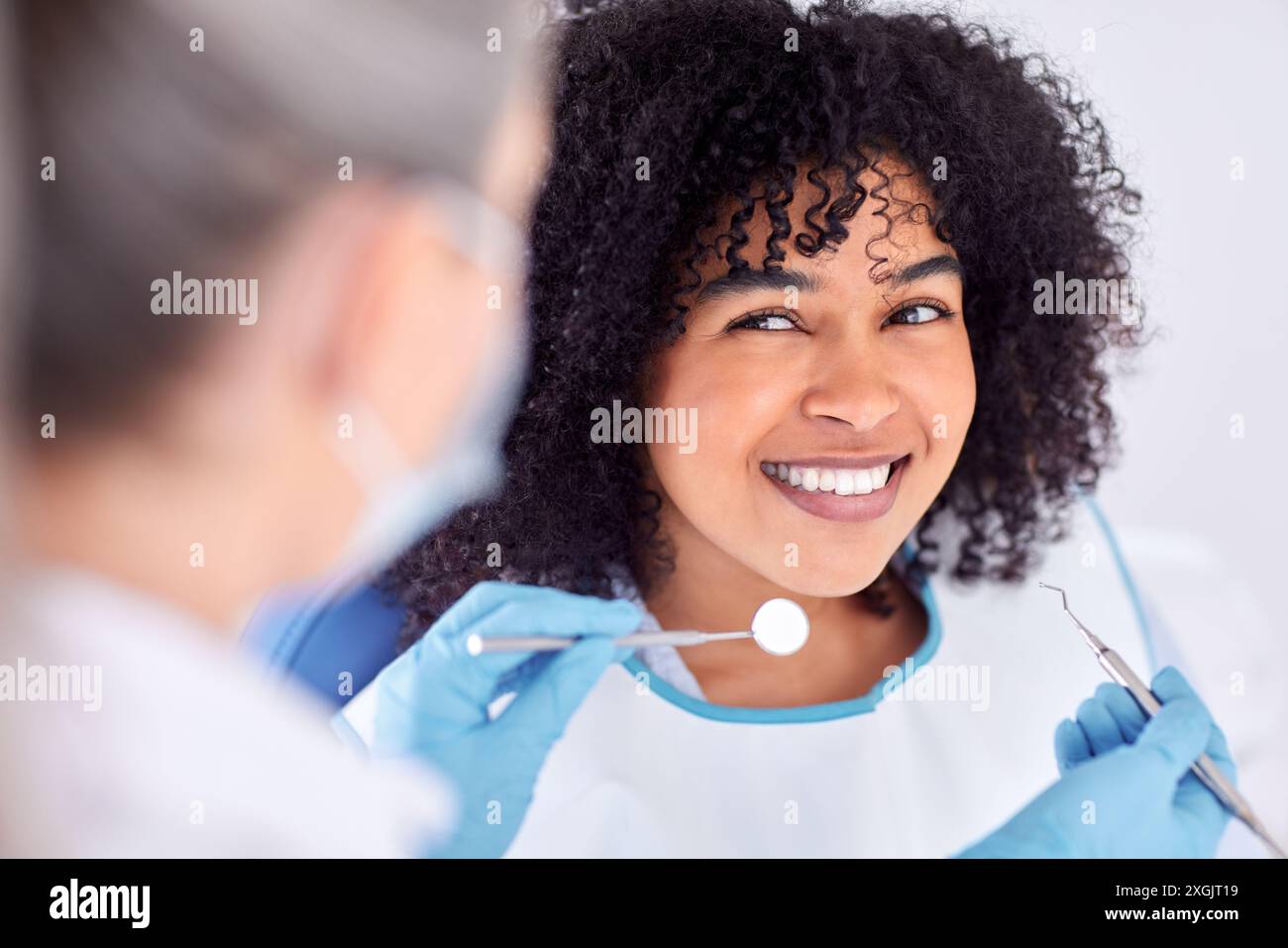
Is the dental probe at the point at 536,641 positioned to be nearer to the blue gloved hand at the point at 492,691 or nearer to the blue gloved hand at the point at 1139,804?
the blue gloved hand at the point at 492,691

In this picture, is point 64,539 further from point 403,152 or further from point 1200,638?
point 1200,638

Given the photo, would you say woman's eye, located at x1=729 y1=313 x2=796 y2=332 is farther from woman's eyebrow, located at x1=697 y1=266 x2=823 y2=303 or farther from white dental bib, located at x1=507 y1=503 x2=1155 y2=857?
white dental bib, located at x1=507 y1=503 x2=1155 y2=857

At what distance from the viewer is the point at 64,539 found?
88 cm

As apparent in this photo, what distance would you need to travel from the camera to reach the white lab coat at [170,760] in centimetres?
86

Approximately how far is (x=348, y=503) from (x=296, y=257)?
0.31m

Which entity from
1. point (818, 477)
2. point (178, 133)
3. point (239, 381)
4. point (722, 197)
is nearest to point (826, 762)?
point (818, 477)

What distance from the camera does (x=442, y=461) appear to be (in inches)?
44.6

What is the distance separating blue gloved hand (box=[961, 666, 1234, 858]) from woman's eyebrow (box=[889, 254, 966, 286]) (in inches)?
17.5

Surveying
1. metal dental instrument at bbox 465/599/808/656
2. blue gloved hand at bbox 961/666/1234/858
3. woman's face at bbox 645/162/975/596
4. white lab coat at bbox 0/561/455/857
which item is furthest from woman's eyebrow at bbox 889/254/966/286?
white lab coat at bbox 0/561/455/857

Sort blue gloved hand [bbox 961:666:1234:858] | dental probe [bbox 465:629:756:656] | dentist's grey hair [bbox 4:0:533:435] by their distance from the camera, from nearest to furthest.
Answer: dentist's grey hair [bbox 4:0:533:435] → dental probe [bbox 465:629:756:656] → blue gloved hand [bbox 961:666:1234:858]

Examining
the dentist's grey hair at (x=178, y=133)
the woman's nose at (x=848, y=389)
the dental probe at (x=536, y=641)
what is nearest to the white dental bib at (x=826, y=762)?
the dental probe at (x=536, y=641)

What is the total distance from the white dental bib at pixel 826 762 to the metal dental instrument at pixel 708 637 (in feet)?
0.30

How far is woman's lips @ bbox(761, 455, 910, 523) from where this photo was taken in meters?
1.04

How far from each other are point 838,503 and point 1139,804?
0.38m
